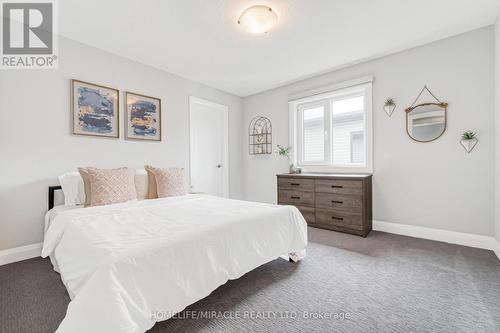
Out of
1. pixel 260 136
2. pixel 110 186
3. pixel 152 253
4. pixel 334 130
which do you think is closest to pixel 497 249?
pixel 334 130

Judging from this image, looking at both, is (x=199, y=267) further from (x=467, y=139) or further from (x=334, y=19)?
(x=467, y=139)

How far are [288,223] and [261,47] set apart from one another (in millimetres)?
2306

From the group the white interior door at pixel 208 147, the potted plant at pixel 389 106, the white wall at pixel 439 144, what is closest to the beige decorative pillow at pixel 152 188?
the white interior door at pixel 208 147

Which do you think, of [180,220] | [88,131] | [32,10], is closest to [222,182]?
[88,131]

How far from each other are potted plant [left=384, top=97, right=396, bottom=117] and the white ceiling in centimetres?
68

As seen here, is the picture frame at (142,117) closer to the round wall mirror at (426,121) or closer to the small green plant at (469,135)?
the round wall mirror at (426,121)

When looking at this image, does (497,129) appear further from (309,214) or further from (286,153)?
(286,153)

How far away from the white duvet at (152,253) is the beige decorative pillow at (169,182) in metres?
0.63

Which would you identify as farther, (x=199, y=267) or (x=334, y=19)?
(x=334, y=19)

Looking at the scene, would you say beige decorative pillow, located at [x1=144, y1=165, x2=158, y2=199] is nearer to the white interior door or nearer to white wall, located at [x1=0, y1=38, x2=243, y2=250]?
white wall, located at [x1=0, y1=38, x2=243, y2=250]

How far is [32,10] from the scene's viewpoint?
7.57 feet

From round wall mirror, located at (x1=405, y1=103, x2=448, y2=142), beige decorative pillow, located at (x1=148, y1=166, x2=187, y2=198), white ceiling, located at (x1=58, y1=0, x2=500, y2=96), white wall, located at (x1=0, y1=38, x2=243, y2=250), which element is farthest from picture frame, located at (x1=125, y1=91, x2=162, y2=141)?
round wall mirror, located at (x1=405, y1=103, x2=448, y2=142)

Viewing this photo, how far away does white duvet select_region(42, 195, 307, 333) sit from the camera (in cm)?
106

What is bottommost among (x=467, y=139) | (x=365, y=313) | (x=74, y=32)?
(x=365, y=313)
